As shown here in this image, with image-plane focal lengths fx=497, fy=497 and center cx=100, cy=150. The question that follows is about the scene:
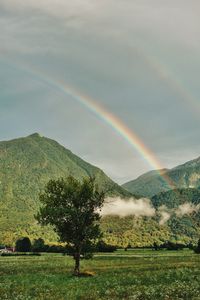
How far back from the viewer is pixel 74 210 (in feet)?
234

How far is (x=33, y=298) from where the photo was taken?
3638cm

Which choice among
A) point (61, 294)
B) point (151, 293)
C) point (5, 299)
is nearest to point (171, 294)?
point (151, 293)

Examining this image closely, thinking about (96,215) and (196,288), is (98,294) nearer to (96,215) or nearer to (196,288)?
(196,288)

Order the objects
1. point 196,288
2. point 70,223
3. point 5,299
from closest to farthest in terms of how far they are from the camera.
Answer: point 5,299 → point 196,288 → point 70,223

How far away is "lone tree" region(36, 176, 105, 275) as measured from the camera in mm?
71562

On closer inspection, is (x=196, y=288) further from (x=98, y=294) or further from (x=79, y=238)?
(x=79, y=238)

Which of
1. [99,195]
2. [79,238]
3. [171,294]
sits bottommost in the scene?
[171,294]

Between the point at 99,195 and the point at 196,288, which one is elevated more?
the point at 99,195

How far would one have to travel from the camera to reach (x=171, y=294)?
36.9 m

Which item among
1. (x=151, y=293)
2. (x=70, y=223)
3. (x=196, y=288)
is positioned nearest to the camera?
(x=151, y=293)

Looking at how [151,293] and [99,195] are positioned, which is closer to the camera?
[151,293]

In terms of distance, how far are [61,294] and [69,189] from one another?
32621 mm

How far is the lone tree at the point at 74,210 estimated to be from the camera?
235 feet

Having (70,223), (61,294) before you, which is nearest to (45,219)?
(70,223)
